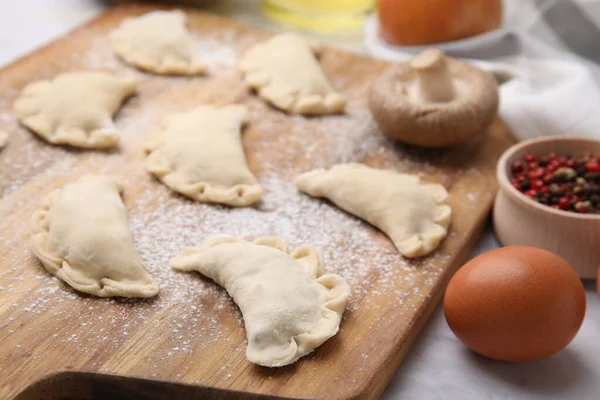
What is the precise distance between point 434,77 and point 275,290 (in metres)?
0.85

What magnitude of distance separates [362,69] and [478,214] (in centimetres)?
82

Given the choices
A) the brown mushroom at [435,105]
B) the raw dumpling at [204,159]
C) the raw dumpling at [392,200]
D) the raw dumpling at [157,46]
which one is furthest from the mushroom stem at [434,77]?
the raw dumpling at [157,46]

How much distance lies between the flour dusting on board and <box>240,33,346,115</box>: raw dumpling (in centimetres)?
4

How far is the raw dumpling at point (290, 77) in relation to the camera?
2392 mm

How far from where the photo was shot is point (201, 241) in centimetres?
191

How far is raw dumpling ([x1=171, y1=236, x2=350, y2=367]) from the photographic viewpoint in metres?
1.59

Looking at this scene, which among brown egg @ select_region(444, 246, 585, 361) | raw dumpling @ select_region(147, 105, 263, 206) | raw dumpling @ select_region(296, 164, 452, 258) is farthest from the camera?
raw dumpling @ select_region(147, 105, 263, 206)

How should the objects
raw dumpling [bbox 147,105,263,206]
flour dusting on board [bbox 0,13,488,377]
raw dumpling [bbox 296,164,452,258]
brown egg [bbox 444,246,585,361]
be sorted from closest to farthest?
brown egg [bbox 444,246,585,361], flour dusting on board [bbox 0,13,488,377], raw dumpling [bbox 296,164,452,258], raw dumpling [bbox 147,105,263,206]

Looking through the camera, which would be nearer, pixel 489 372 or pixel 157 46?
pixel 489 372

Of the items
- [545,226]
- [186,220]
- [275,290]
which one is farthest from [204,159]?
[545,226]

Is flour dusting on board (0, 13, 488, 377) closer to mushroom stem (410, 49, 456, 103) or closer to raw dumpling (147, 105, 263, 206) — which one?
raw dumpling (147, 105, 263, 206)

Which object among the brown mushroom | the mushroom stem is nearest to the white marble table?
the brown mushroom

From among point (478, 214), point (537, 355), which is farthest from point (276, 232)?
point (537, 355)

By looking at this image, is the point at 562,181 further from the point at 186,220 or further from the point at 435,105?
the point at 186,220
